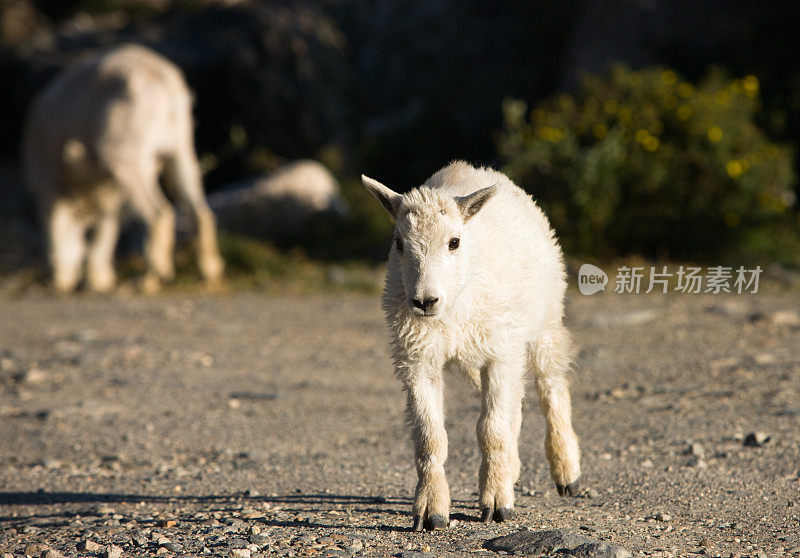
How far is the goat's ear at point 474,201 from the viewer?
4008 millimetres

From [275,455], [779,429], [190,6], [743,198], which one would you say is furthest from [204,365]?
[190,6]

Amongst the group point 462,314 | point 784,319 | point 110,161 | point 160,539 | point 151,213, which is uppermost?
point 110,161

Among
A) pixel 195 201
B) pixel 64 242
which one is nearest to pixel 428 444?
pixel 195 201

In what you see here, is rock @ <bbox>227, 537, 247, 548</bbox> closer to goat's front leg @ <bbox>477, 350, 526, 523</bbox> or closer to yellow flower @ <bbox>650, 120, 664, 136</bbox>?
goat's front leg @ <bbox>477, 350, 526, 523</bbox>

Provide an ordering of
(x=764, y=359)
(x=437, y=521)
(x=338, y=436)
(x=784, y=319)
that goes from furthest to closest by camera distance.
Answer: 1. (x=784, y=319)
2. (x=764, y=359)
3. (x=338, y=436)
4. (x=437, y=521)

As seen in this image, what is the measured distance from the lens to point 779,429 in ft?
18.5

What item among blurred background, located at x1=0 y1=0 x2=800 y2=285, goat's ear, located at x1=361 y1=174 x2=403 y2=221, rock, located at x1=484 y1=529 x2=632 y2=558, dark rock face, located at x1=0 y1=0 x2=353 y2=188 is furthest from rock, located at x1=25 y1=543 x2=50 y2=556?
dark rock face, located at x1=0 y1=0 x2=353 y2=188

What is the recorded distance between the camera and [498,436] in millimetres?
4184

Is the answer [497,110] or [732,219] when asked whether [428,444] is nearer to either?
[732,219]

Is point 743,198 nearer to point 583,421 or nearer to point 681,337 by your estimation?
point 681,337

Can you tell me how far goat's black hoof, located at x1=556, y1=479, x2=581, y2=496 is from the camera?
466 cm

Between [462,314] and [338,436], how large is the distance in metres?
2.16

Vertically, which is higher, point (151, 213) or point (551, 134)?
point (551, 134)

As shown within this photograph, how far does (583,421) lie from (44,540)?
3242mm
